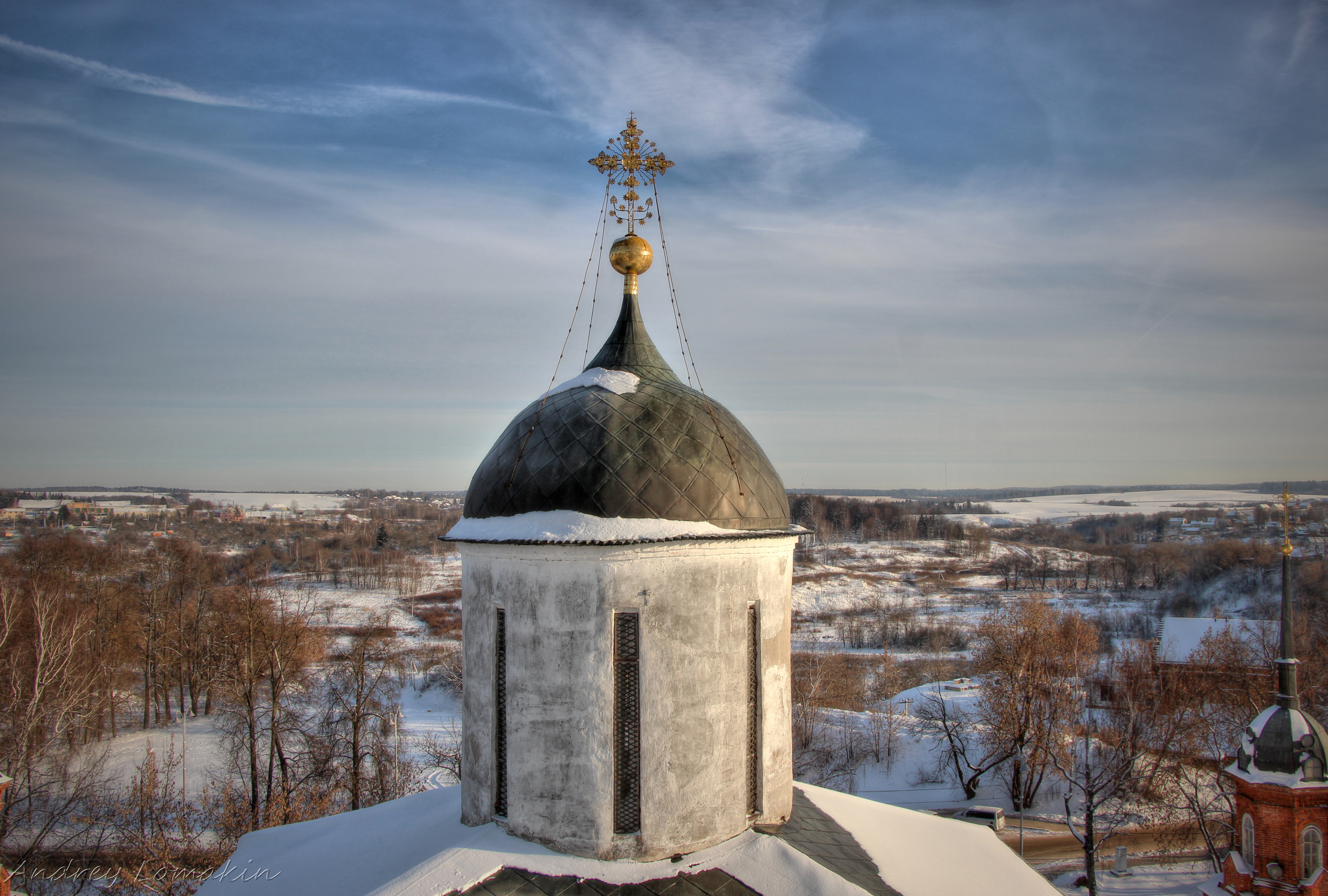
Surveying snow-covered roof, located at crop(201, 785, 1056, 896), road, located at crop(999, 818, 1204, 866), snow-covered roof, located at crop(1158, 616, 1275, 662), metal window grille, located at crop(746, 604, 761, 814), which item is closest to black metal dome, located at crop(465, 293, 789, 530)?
metal window grille, located at crop(746, 604, 761, 814)

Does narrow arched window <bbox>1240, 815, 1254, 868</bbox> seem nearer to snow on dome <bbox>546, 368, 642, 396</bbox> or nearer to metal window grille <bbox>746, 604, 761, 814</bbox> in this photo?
metal window grille <bbox>746, 604, 761, 814</bbox>

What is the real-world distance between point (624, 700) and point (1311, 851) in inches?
547

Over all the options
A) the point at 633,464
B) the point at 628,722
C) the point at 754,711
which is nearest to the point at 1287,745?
the point at 754,711

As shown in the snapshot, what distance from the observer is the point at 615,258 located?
29.4 feet

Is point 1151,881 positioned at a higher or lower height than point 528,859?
lower

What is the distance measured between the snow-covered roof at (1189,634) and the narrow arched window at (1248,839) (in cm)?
1812

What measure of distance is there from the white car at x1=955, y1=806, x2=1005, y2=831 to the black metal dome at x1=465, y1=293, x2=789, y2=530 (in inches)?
793

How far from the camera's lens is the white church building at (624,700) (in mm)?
6918

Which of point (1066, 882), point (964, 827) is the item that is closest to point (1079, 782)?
point (1066, 882)

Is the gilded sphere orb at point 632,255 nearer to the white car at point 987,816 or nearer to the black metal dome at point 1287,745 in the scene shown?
the black metal dome at point 1287,745

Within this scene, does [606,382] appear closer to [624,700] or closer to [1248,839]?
[624,700]

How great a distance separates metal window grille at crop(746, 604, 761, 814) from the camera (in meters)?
7.64

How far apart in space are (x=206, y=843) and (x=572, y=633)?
2146 centimetres

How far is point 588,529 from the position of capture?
702 cm
